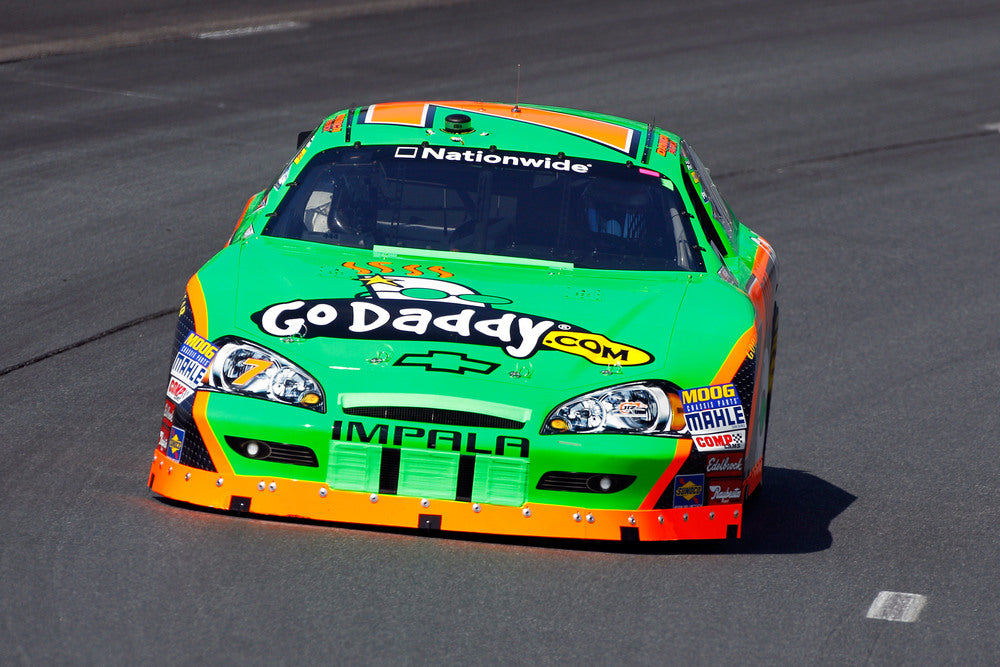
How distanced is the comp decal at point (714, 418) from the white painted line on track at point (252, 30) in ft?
41.3

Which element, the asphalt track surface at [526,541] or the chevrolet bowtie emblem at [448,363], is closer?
the asphalt track surface at [526,541]

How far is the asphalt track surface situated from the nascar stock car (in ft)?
0.62

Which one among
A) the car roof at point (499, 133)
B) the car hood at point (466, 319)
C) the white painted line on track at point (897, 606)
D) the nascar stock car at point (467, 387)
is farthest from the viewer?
the car roof at point (499, 133)

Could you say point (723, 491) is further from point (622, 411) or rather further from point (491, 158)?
point (491, 158)

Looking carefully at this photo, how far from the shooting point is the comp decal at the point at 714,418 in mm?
5445

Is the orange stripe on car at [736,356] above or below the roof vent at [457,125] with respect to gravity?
below

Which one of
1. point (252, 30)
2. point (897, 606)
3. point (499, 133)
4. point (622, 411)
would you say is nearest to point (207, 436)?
point (622, 411)

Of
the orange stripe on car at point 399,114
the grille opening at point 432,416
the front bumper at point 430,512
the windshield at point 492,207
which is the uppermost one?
the orange stripe on car at point 399,114

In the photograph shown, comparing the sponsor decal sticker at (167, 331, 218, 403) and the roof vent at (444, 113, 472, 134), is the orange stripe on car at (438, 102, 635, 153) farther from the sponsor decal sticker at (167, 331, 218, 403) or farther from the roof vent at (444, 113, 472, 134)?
the sponsor decal sticker at (167, 331, 218, 403)

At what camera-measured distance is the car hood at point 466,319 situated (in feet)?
17.6

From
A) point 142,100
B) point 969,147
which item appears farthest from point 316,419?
point 969,147

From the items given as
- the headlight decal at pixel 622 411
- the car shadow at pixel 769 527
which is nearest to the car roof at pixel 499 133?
the car shadow at pixel 769 527

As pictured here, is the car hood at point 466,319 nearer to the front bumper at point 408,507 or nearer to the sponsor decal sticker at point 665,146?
the front bumper at point 408,507

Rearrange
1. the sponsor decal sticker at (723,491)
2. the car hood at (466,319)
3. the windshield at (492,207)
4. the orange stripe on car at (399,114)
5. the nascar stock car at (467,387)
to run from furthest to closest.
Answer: the orange stripe on car at (399,114) < the windshield at (492,207) < the sponsor decal sticker at (723,491) < the car hood at (466,319) < the nascar stock car at (467,387)
